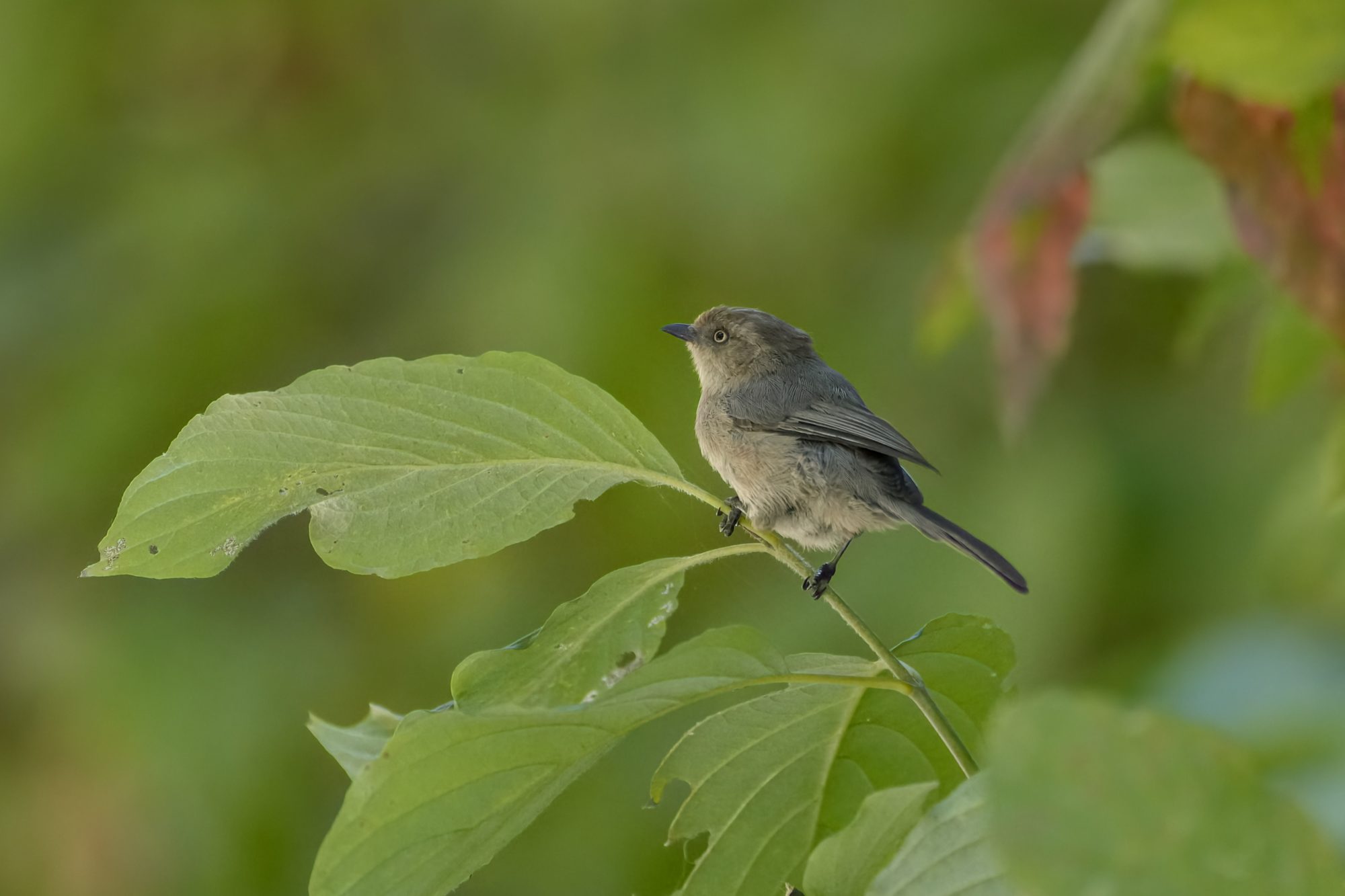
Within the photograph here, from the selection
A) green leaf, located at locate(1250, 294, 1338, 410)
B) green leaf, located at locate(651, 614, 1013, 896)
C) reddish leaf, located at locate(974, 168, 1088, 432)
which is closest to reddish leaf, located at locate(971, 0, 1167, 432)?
reddish leaf, located at locate(974, 168, 1088, 432)

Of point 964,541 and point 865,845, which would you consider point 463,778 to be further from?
point 964,541

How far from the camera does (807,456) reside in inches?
105

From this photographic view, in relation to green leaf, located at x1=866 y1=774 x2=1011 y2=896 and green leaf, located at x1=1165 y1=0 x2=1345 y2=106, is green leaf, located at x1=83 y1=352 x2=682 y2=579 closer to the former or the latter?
green leaf, located at x1=866 y1=774 x2=1011 y2=896

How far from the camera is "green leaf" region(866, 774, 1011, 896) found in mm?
1037

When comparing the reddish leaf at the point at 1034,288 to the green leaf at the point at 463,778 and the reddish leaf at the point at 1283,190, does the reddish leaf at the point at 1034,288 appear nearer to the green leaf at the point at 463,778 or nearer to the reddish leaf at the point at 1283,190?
the reddish leaf at the point at 1283,190

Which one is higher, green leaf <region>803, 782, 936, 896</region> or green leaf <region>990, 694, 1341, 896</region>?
green leaf <region>990, 694, 1341, 896</region>

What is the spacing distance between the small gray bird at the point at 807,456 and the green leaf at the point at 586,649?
836mm

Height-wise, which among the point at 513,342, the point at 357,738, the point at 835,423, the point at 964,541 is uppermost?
the point at 513,342

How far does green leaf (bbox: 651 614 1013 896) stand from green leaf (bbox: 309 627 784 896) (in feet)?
0.52

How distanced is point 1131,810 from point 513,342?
146 inches

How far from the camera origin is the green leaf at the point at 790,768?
1.32 metres

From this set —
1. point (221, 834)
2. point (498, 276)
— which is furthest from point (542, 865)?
point (498, 276)

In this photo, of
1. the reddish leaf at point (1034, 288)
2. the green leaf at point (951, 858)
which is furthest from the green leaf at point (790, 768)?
the reddish leaf at point (1034, 288)

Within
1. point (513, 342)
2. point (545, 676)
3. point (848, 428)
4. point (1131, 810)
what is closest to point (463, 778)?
point (545, 676)
